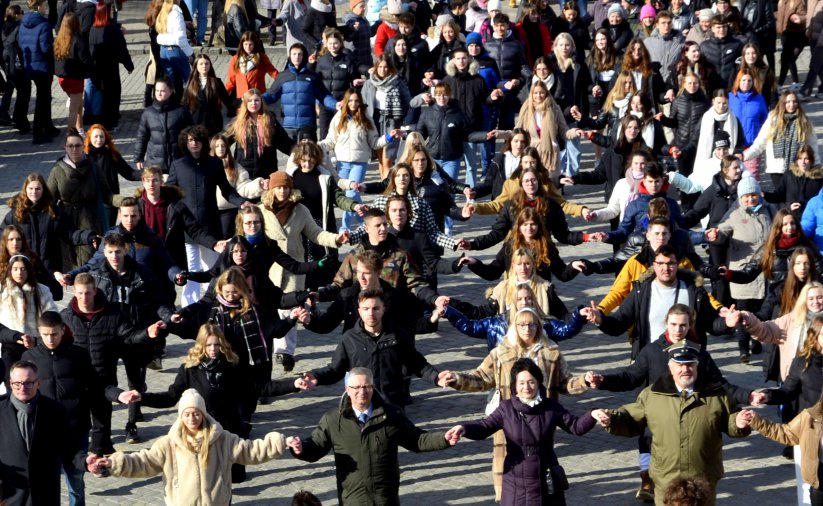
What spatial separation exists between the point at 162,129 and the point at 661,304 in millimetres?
6728

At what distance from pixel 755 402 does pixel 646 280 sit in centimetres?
191

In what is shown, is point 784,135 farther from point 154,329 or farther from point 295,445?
point 295,445

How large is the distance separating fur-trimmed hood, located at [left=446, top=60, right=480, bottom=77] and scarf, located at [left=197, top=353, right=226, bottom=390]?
8.42 metres

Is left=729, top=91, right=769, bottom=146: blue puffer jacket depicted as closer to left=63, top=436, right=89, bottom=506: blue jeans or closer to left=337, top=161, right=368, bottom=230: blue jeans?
left=337, top=161, right=368, bottom=230: blue jeans

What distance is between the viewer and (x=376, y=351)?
11438 mm

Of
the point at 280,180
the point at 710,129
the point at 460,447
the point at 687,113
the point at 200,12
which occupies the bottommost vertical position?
the point at 460,447

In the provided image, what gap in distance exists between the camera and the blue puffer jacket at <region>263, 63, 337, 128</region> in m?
18.6

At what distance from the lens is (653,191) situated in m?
14.2

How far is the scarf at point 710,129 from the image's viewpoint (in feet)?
56.7

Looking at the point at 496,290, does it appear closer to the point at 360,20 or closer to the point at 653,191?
the point at 653,191

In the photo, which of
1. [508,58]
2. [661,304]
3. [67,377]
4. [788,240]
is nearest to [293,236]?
[67,377]

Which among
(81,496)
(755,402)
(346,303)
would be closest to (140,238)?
(346,303)


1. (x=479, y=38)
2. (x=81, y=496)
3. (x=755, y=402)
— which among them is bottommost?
(x=81, y=496)

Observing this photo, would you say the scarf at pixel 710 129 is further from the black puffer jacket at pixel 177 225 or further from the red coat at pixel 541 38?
the red coat at pixel 541 38
